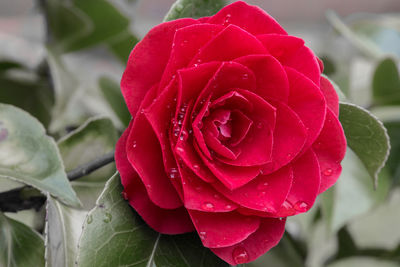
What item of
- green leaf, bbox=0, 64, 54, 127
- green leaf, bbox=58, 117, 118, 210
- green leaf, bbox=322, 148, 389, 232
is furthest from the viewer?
green leaf, bbox=0, 64, 54, 127

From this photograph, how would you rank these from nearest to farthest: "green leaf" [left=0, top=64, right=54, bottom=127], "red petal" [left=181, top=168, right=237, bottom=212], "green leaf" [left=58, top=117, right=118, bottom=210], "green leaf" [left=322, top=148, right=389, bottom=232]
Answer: "red petal" [left=181, top=168, right=237, bottom=212] → "green leaf" [left=58, top=117, right=118, bottom=210] → "green leaf" [left=322, top=148, right=389, bottom=232] → "green leaf" [left=0, top=64, right=54, bottom=127]

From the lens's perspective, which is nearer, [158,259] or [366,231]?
[158,259]

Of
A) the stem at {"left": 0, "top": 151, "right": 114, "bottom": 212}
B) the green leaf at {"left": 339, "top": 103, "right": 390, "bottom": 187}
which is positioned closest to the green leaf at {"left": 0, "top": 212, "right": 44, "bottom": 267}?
the stem at {"left": 0, "top": 151, "right": 114, "bottom": 212}

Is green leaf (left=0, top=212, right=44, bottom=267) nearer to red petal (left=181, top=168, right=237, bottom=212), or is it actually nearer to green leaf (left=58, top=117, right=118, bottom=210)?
green leaf (left=58, top=117, right=118, bottom=210)

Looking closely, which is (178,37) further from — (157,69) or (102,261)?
(102,261)

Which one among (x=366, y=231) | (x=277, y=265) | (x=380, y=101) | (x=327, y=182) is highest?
(x=327, y=182)

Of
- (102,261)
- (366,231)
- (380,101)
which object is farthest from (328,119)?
(366,231)

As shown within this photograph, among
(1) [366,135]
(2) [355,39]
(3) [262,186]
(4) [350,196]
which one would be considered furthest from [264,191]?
(2) [355,39]
